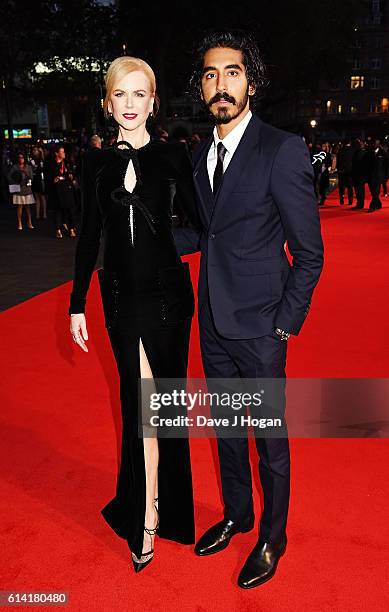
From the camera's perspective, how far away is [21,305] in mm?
7156

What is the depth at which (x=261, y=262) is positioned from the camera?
2.32m

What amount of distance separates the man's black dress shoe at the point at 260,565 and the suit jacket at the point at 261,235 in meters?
0.96

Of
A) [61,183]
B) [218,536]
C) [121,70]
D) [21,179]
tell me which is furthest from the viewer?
[21,179]

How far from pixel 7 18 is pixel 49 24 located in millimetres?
2279

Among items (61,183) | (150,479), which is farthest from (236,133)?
(61,183)

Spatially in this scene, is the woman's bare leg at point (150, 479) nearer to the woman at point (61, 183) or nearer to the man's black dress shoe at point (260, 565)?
the man's black dress shoe at point (260, 565)

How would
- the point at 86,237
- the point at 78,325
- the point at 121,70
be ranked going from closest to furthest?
the point at 121,70 → the point at 86,237 → the point at 78,325

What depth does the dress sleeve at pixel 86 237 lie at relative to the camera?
95.3 inches

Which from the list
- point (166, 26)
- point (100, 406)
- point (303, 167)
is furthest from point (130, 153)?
point (166, 26)

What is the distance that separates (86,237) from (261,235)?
0.75m

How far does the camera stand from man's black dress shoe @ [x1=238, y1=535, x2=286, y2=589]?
250cm

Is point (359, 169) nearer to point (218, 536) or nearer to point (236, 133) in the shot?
point (236, 133)

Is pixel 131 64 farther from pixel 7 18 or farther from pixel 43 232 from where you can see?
pixel 7 18

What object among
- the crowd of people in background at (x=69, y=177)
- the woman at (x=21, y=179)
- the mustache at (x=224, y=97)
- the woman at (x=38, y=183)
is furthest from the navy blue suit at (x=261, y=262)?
the woman at (x=38, y=183)
